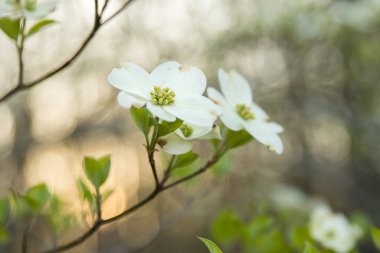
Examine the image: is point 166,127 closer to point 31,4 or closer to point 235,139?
point 235,139

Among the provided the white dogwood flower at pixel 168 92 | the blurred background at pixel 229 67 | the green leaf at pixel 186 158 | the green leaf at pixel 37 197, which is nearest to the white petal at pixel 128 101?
the white dogwood flower at pixel 168 92

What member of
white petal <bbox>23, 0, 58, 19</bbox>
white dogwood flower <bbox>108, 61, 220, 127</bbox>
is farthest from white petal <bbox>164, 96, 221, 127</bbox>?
white petal <bbox>23, 0, 58, 19</bbox>

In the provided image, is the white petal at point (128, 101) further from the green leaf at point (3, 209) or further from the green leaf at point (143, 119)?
the green leaf at point (3, 209)

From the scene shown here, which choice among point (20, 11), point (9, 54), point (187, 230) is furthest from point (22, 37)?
point (187, 230)

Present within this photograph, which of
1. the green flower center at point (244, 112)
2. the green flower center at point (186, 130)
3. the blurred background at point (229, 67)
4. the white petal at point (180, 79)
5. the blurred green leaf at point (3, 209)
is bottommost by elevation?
the blurred background at point (229, 67)

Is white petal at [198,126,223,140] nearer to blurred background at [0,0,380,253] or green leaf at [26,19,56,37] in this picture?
green leaf at [26,19,56,37]

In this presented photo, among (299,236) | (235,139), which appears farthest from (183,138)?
(299,236)

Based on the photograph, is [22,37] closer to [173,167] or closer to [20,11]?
[20,11]
